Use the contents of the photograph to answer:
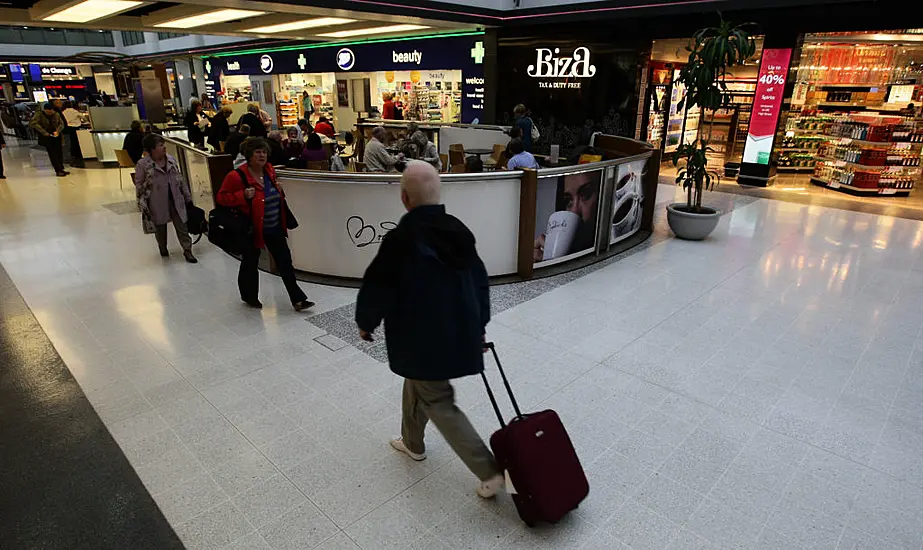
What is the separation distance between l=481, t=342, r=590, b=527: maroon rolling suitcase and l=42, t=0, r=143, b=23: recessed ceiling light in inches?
386

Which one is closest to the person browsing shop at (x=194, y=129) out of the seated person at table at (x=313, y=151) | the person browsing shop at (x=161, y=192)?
the seated person at table at (x=313, y=151)

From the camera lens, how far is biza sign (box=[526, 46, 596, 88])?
12.4 meters

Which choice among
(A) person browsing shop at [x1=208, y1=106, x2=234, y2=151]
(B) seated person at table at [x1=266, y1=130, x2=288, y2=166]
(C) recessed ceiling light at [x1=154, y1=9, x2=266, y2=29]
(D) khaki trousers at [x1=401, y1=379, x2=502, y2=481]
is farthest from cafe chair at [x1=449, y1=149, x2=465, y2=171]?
(D) khaki trousers at [x1=401, y1=379, x2=502, y2=481]

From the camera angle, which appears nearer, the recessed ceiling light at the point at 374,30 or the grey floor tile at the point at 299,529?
the grey floor tile at the point at 299,529

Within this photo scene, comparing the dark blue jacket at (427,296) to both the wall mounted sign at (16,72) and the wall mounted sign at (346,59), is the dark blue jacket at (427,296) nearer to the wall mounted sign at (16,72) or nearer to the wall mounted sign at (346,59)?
the wall mounted sign at (346,59)

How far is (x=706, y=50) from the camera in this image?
6062 mm

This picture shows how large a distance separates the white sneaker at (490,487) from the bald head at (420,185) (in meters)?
1.29

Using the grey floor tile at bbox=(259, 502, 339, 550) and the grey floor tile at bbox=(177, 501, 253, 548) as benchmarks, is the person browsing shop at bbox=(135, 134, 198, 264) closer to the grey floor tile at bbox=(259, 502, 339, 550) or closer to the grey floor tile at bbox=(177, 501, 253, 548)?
the grey floor tile at bbox=(177, 501, 253, 548)

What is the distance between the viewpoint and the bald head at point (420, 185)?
7.26 ft

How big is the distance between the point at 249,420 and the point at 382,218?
2437 millimetres

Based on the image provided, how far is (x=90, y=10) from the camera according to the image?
9664mm

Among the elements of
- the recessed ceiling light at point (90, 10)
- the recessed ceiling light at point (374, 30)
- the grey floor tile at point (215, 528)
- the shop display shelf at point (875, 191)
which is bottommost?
the grey floor tile at point (215, 528)

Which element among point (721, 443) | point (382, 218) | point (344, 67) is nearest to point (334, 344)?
point (382, 218)

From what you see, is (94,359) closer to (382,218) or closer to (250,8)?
(382,218)
